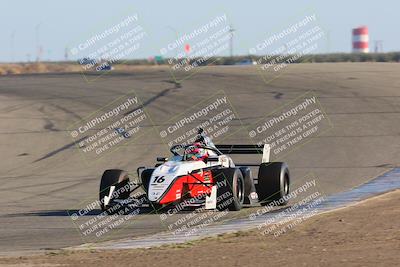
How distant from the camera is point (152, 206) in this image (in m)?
16.4

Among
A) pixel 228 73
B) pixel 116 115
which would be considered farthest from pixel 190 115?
pixel 228 73

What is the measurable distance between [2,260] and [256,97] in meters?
27.0

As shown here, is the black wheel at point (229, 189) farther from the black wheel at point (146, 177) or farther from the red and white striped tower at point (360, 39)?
the red and white striped tower at point (360, 39)

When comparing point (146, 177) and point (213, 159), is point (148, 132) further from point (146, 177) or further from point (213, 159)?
point (146, 177)

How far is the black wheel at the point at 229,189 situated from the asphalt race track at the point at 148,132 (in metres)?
0.79

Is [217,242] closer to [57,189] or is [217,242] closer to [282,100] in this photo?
[57,189]

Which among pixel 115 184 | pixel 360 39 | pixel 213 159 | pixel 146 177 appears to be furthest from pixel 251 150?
pixel 360 39

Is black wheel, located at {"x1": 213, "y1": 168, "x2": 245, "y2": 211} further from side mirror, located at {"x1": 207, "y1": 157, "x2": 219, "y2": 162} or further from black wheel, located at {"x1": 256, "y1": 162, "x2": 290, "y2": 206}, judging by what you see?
black wheel, located at {"x1": 256, "y1": 162, "x2": 290, "y2": 206}

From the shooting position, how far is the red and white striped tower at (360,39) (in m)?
143

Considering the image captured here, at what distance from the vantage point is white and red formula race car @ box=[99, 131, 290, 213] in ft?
53.8

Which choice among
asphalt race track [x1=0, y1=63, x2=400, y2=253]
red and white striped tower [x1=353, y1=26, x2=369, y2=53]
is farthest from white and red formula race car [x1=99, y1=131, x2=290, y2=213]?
red and white striped tower [x1=353, y1=26, x2=369, y2=53]

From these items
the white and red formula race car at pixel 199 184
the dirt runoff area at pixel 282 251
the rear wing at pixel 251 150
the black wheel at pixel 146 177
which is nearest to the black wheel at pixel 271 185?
the white and red formula race car at pixel 199 184

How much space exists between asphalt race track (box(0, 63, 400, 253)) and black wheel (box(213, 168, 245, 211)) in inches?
31.3

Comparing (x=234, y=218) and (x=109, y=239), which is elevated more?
(x=109, y=239)
